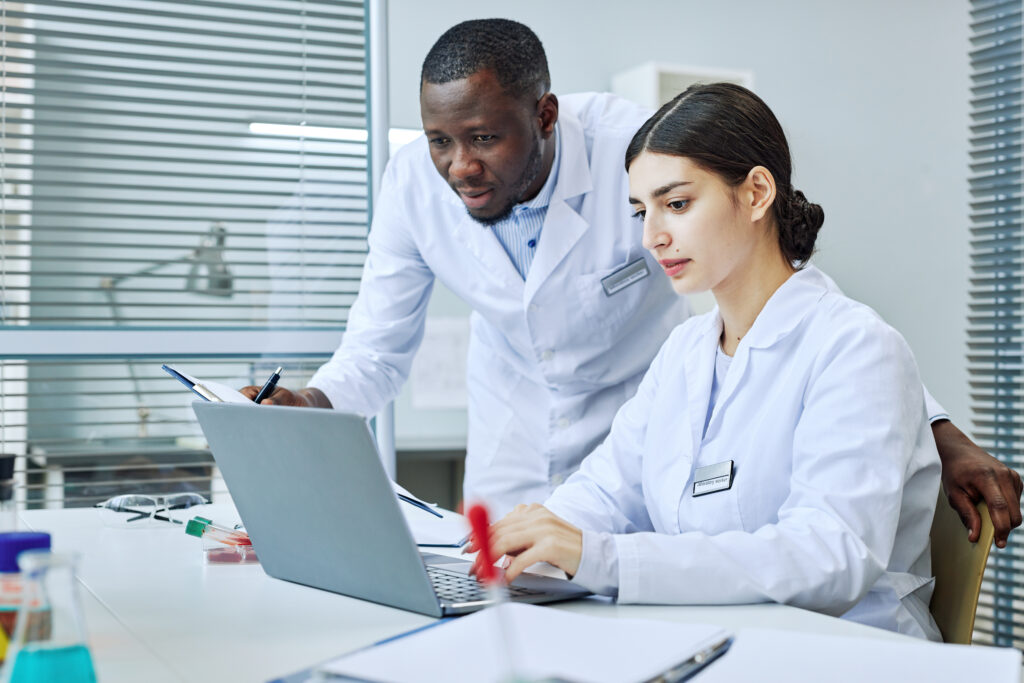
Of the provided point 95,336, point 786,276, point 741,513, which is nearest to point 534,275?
point 786,276

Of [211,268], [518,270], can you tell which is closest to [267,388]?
[518,270]

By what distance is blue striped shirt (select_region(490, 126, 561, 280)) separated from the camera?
1.88 metres

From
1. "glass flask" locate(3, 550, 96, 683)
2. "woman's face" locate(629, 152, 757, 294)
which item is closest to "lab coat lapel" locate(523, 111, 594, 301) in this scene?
"woman's face" locate(629, 152, 757, 294)

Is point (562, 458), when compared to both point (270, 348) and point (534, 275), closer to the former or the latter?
point (534, 275)

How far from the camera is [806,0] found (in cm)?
452

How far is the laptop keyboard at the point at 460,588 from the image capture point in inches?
38.1

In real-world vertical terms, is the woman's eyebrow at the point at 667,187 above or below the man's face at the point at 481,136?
below

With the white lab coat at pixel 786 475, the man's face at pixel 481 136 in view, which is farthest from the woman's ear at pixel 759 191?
the man's face at pixel 481 136

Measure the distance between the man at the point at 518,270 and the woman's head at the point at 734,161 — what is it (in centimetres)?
38

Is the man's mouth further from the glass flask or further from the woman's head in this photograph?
the glass flask

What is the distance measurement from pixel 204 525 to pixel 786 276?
85 centimetres

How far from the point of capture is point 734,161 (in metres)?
1.31

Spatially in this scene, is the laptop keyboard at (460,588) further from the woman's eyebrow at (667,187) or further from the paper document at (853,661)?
the woman's eyebrow at (667,187)

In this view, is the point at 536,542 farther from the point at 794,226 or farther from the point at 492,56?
the point at 492,56
